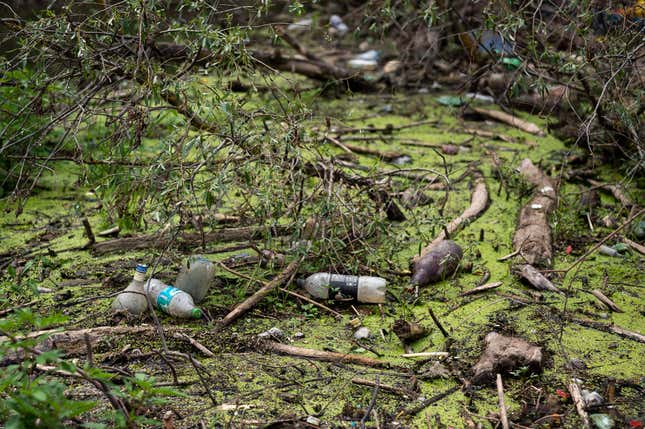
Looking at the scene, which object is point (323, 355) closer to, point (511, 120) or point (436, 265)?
point (436, 265)

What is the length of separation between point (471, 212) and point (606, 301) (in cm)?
114

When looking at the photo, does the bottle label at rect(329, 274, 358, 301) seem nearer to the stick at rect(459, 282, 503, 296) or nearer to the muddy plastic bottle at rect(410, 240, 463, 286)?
the muddy plastic bottle at rect(410, 240, 463, 286)

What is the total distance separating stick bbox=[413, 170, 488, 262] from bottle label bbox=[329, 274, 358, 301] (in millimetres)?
411

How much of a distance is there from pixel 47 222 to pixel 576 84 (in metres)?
3.31

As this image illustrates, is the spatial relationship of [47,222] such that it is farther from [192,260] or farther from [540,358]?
[540,358]

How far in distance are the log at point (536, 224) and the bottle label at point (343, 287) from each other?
91 cm

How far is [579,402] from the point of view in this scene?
2438 millimetres

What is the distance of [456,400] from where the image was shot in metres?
2.51

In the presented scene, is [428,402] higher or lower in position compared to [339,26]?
higher

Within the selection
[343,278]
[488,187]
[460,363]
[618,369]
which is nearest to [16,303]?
[343,278]

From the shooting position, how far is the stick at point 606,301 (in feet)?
10.3

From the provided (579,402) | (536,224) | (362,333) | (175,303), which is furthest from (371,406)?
(536,224)

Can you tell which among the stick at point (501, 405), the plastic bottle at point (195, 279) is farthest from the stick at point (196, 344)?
the stick at point (501, 405)

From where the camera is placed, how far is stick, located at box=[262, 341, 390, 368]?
2729 mm
